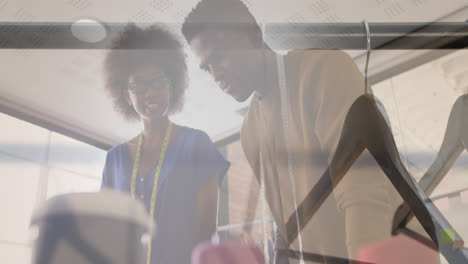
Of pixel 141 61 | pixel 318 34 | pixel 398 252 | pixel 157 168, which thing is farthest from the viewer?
pixel 141 61

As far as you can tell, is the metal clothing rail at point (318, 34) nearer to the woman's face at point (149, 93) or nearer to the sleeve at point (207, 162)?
the woman's face at point (149, 93)

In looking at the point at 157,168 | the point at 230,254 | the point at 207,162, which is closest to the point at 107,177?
the point at 157,168

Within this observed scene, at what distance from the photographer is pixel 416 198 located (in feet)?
1.67

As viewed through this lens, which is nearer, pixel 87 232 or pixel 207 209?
pixel 87 232

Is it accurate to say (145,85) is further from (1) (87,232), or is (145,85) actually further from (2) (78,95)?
(1) (87,232)

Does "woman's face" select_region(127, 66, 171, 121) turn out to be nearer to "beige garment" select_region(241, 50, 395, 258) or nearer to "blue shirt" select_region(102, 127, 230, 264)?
"blue shirt" select_region(102, 127, 230, 264)

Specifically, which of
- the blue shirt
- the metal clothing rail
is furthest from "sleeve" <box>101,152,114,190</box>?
the metal clothing rail

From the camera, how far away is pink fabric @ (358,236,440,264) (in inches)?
19.2

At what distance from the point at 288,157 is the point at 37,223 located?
51 centimetres

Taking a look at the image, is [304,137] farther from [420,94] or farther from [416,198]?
[420,94]

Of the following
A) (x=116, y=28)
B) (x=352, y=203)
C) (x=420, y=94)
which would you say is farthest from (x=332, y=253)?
(x=420, y=94)

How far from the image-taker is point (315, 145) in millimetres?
767

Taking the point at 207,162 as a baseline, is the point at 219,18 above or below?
above

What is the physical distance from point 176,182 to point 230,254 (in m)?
0.31
